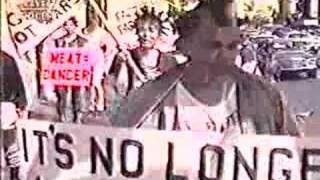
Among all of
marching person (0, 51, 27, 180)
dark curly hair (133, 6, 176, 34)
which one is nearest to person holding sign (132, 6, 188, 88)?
dark curly hair (133, 6, 176, 34)

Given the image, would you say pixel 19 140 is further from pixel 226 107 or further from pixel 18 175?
pixel 226 107

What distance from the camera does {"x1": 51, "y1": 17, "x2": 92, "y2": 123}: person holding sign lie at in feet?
2.27

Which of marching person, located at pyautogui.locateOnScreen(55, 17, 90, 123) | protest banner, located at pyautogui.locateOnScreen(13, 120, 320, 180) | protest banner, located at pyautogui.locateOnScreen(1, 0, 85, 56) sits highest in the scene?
protest banner, located at pyautogui.locateOnScreen(1, 0, 85, 56)

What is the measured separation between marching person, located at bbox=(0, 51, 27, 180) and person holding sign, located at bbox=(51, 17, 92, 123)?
0.13 ft

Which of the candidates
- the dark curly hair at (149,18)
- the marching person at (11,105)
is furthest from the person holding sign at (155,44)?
the marching person at (11,105)

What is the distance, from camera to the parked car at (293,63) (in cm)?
64

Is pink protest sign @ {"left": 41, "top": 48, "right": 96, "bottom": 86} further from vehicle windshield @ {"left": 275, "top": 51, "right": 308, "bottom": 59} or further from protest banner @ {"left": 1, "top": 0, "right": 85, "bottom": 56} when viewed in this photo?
vehicle windshield @ {"left": 275, "top": 51, "right": 308, "bottom": 59}

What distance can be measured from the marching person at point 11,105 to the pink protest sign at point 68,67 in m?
0.03

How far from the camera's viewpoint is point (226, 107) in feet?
2.17

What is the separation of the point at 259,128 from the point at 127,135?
4.9 inches

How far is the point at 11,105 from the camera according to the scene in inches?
28.2

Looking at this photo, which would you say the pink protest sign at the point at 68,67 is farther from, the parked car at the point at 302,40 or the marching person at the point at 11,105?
the parked car at the point at 302,40

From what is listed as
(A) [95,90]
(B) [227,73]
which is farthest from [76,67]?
(B) [227,73]

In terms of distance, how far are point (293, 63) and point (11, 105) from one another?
0.27m
